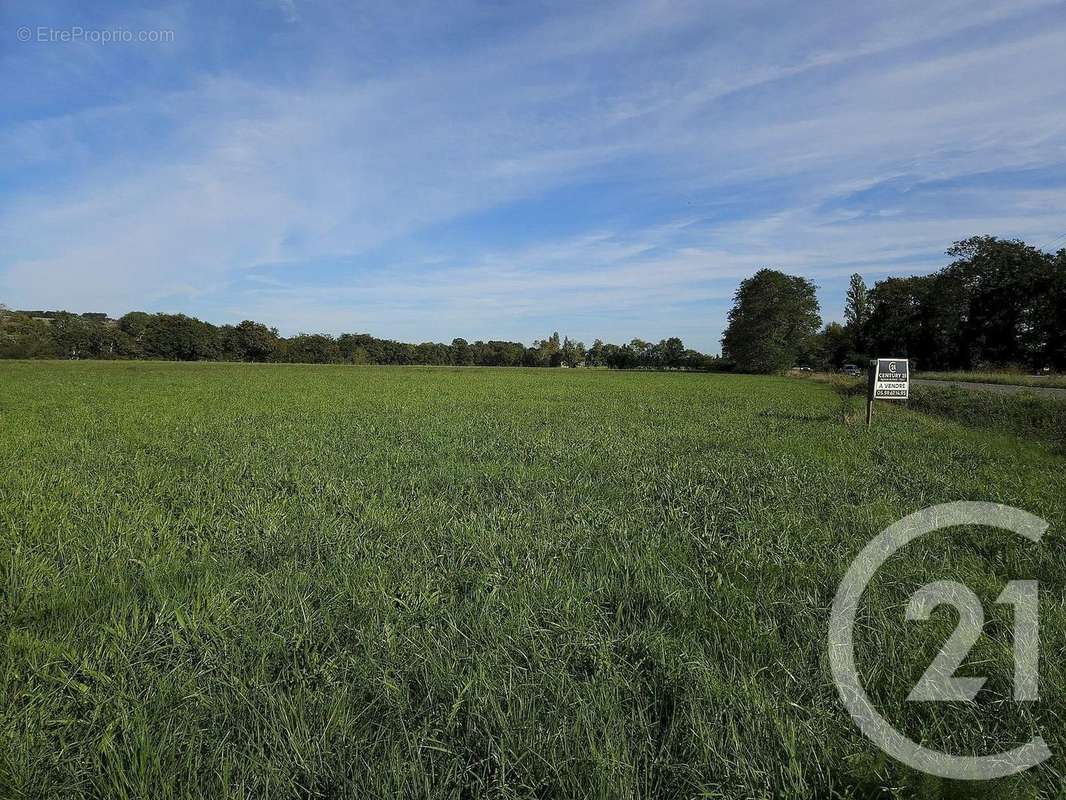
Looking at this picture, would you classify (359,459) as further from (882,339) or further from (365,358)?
(365,358)

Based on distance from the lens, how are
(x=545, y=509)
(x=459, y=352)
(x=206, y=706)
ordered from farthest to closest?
(x=459, y=352)
(x=545, y=509)
(x=206, y=706)

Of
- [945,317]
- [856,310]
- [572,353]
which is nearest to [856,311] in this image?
[856,310]

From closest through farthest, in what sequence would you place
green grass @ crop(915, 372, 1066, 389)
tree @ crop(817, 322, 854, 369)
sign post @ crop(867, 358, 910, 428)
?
sign post @ crop(867, 358, 910, 428) → green grass @ crop(915, 372, 1066, 389) → tree @ crop(817, 322, 854, 369)

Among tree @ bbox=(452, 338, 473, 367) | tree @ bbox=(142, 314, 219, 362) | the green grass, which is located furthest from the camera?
→ tree @ bbox=(452, 338, 473, 367)

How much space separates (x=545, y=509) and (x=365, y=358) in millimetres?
120211

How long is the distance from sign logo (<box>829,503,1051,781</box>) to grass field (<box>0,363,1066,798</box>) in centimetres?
5

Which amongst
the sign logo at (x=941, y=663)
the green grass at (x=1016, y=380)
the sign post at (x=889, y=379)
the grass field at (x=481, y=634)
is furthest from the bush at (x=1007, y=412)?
the green grass at (x=1016, y=380)

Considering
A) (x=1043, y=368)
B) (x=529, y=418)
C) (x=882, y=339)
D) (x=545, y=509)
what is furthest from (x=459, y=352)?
(x=545, y=509)

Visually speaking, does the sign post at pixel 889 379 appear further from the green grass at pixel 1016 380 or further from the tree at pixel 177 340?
the tree at pixel 177 340

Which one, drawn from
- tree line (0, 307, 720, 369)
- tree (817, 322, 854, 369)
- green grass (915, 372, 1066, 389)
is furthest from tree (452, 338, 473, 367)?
green grass (915, 372, 1066, 389)

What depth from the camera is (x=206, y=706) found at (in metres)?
2.38

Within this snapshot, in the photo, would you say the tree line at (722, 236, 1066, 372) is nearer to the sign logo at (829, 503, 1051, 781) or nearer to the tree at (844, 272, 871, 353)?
the tree at (844, 272, 871, 353)

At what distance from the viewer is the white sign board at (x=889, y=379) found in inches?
473

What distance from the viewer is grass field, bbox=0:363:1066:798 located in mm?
2031
